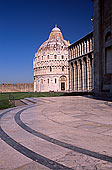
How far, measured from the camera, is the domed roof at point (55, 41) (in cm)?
8469

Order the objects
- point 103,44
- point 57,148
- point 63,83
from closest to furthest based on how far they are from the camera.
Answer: point 57,148 → point 103,44 → point 63,83

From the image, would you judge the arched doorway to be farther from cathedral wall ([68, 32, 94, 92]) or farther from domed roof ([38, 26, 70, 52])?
cathedral wall ([68, 32, 94, 92])

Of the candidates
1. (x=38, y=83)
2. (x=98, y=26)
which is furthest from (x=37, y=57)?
(x=98, y=26)

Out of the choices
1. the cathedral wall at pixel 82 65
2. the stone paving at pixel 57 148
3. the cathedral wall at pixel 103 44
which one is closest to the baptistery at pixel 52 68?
the cathedral wall at pixel 82 65

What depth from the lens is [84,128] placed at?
5.20 meters

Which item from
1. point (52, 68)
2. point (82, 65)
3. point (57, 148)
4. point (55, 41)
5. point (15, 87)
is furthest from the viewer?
point (15, 87)

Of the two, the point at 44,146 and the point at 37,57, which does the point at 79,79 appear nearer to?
the point at 44,146

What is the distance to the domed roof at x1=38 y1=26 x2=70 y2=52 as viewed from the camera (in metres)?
84.7

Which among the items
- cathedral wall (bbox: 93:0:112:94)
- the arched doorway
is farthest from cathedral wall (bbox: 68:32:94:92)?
the arched doorway

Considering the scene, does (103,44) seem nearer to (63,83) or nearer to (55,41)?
(63,83)

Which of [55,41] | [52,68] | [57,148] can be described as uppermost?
[55,41]

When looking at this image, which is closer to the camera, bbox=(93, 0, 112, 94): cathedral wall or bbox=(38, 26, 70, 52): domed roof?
bbox=(93, 0, 112, 94): cathedral wall

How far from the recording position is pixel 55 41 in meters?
87.2

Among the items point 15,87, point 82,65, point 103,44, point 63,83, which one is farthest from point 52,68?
point 103,44
